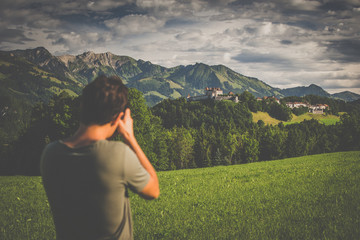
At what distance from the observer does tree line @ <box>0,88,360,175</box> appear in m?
38.8

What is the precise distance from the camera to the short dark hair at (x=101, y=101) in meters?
2.59

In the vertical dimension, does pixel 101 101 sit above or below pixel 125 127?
above

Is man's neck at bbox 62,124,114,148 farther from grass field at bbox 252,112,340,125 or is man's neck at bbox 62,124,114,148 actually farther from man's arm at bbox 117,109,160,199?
grass field at bbox 252,112,340,125

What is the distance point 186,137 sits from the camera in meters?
78.4

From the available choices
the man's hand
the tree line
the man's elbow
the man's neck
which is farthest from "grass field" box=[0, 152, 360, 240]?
the tree line

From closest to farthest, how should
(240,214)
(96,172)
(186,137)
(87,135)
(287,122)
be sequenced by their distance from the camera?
(96,172), (87,135), (240,214), (186,137), (287,122)

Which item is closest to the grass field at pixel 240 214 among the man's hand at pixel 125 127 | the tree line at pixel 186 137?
the man's hand at pixel 125 127

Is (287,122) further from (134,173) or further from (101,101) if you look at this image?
(101,101)

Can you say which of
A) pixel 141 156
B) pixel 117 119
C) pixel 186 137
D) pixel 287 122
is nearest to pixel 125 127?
pixel 117 119

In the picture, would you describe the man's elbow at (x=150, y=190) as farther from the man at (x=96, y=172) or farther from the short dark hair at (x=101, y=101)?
the short dark hair at (x=101, y=101)

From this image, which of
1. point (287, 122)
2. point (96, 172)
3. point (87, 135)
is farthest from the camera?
point (287, 122)

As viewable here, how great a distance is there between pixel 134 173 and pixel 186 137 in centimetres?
7614

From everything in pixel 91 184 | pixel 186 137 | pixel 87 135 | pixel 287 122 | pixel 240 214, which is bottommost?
pixel 186 137

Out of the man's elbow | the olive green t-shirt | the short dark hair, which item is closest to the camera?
the olive green t-shirt
